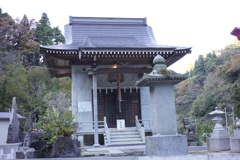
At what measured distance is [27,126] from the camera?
9.66 metres

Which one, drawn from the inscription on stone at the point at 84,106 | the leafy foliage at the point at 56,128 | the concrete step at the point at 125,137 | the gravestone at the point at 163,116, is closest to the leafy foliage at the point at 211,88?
the concrete step at the point at 125,137

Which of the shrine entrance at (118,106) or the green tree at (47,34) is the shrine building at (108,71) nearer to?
the shrine entrance at (118,106)

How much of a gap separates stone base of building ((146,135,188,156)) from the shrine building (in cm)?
651

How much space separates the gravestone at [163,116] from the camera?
6152 millimetres

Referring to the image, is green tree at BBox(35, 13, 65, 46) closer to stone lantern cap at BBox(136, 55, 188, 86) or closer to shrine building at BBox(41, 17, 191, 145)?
shrine building at BBox(41, 17, 191, 145)

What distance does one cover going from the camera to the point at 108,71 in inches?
547

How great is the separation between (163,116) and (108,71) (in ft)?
25.4

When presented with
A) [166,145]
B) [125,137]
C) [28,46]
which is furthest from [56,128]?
[28,46]

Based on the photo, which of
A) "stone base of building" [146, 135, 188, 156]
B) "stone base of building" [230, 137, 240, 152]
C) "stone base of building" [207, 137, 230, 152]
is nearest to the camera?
"stone base of building" [146, 135, 188, 156]

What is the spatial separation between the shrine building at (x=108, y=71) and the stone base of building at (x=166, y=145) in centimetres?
651

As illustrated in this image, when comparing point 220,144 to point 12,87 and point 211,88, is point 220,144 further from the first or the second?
point 211,88

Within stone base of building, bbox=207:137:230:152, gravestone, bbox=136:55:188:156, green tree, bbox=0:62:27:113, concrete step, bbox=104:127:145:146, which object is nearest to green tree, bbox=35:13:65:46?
green tree, bbox=0:62:27:113

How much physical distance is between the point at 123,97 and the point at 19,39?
29.1m

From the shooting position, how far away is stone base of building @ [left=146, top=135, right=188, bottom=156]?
6.08 metres
